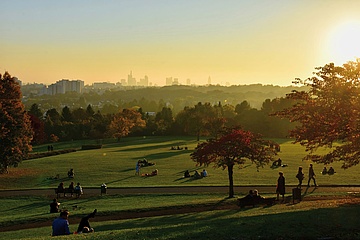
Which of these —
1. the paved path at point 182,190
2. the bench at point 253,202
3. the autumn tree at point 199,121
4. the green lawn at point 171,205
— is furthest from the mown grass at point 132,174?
the autumn tree at point 199,121

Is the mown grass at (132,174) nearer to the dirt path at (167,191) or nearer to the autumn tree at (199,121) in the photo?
the dirt path at (167,191)

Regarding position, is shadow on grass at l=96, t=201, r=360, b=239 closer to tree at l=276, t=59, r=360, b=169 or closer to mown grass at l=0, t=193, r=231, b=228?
tree at l=276, t=59, r=360, b=169

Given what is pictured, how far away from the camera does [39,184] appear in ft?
153

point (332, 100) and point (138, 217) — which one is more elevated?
point (332, 100)

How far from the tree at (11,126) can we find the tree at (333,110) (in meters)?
39.9

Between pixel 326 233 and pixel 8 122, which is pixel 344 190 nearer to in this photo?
pixel 326 233

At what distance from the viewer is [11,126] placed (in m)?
54.3

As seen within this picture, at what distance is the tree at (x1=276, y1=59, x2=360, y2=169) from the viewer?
25797 mm

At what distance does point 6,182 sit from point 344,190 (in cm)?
3884

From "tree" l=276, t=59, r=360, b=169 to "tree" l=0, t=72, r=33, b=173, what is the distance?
39858 mm

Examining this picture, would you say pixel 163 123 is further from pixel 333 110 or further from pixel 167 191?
pixel 333 110

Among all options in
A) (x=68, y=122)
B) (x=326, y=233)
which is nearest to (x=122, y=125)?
(x=68, y=122)

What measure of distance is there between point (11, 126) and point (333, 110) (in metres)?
44.2

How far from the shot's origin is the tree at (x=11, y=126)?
52.8 m
